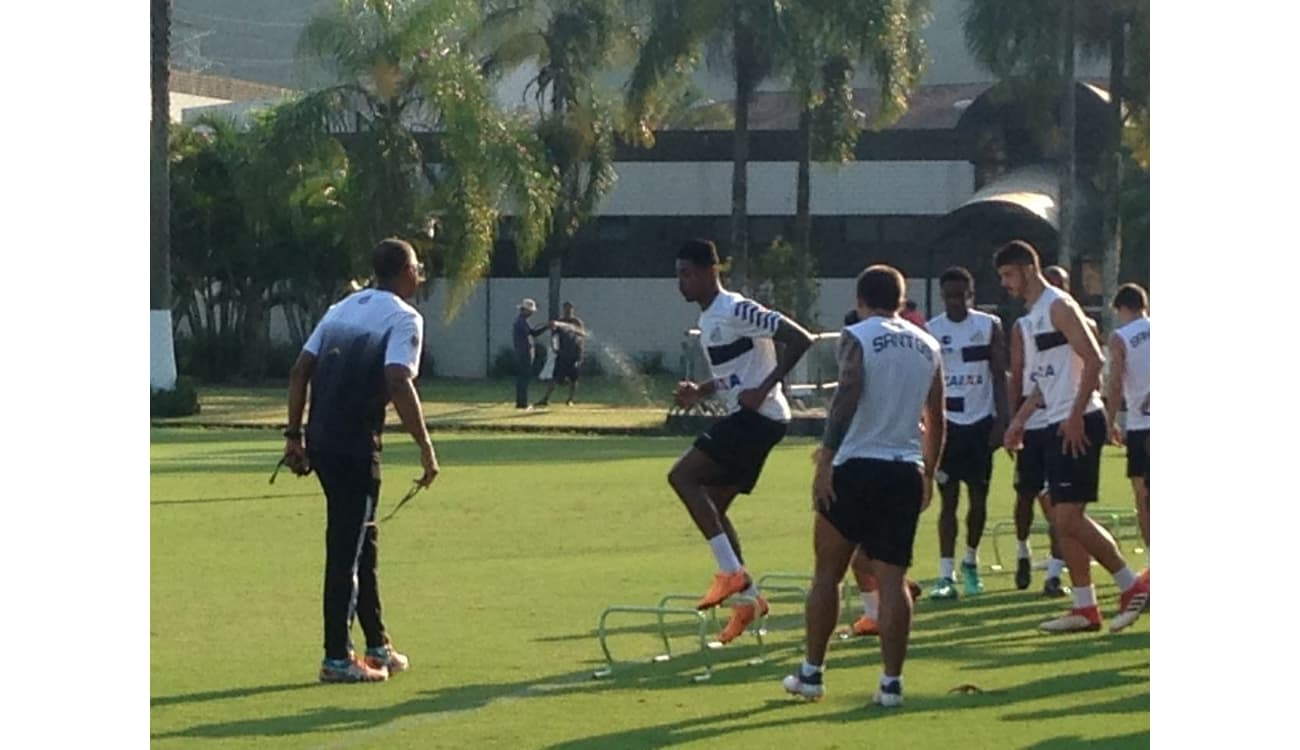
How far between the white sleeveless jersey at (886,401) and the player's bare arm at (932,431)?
17 cm

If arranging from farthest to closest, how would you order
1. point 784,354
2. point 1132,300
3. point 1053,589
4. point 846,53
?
point 846,53 → point 1053,589 → point 1132,300 → point 784,354

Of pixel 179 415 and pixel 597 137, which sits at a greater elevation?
pixel 597 137

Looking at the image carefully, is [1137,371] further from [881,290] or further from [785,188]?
[785,188]

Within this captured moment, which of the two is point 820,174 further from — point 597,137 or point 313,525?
point 313,525

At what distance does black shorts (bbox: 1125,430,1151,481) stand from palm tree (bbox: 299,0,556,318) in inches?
1314

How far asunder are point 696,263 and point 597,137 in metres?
40.7

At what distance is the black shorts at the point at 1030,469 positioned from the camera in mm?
14414

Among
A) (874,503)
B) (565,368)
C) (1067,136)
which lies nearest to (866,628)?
(874,503)

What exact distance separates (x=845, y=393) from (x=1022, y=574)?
5.50 m

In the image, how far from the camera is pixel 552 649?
12.1m

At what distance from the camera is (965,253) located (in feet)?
175

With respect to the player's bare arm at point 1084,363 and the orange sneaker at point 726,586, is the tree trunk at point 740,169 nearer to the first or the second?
the player's bare arm at point 1084,363
